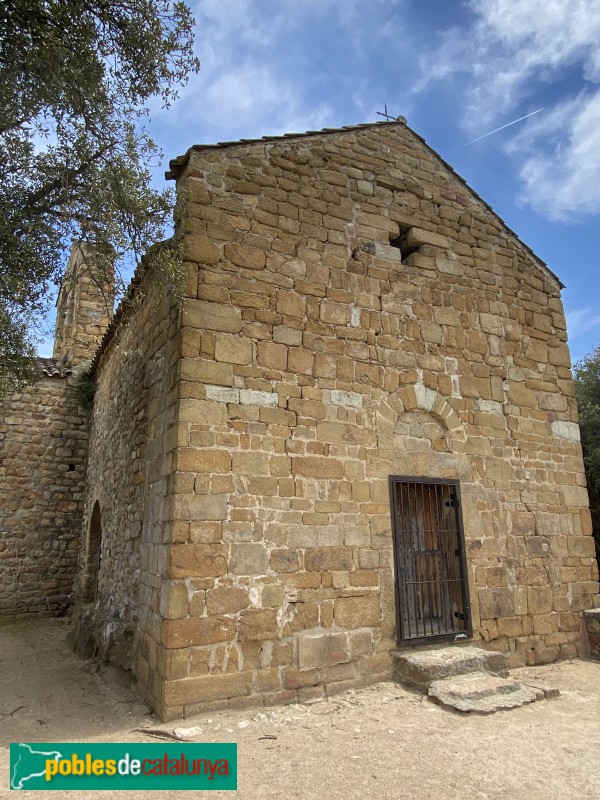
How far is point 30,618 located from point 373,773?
910 cm

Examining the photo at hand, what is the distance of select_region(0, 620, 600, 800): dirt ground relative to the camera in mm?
3555

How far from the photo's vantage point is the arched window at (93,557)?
9.61m

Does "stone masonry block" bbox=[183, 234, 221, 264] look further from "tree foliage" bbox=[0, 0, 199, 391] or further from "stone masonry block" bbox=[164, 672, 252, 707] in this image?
"stone masonry block" bbox=[164, 672, 252, 707]

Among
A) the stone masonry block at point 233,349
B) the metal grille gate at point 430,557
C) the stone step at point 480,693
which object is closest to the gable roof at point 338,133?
the stone masonry block at point 233,349

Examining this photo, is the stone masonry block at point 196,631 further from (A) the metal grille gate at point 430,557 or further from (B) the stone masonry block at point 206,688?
(A) the metal grille gate at point 430,557

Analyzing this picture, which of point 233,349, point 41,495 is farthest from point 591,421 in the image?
point 41,495

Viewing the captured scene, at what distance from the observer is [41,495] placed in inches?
443

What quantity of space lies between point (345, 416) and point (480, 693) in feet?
9.58

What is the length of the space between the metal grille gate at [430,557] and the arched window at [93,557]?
222 inches

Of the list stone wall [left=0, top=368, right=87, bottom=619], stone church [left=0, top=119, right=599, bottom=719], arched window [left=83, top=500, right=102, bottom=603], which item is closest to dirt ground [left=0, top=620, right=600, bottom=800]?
stone church [left=0, top=119, right=599, bottom=719]

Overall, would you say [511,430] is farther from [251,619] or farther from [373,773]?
[373,773]

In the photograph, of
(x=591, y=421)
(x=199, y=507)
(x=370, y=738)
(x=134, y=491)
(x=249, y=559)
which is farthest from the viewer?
(x=591, y=421)

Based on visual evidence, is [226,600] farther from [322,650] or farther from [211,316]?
[211,316]

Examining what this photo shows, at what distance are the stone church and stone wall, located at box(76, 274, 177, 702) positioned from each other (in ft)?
0.16
